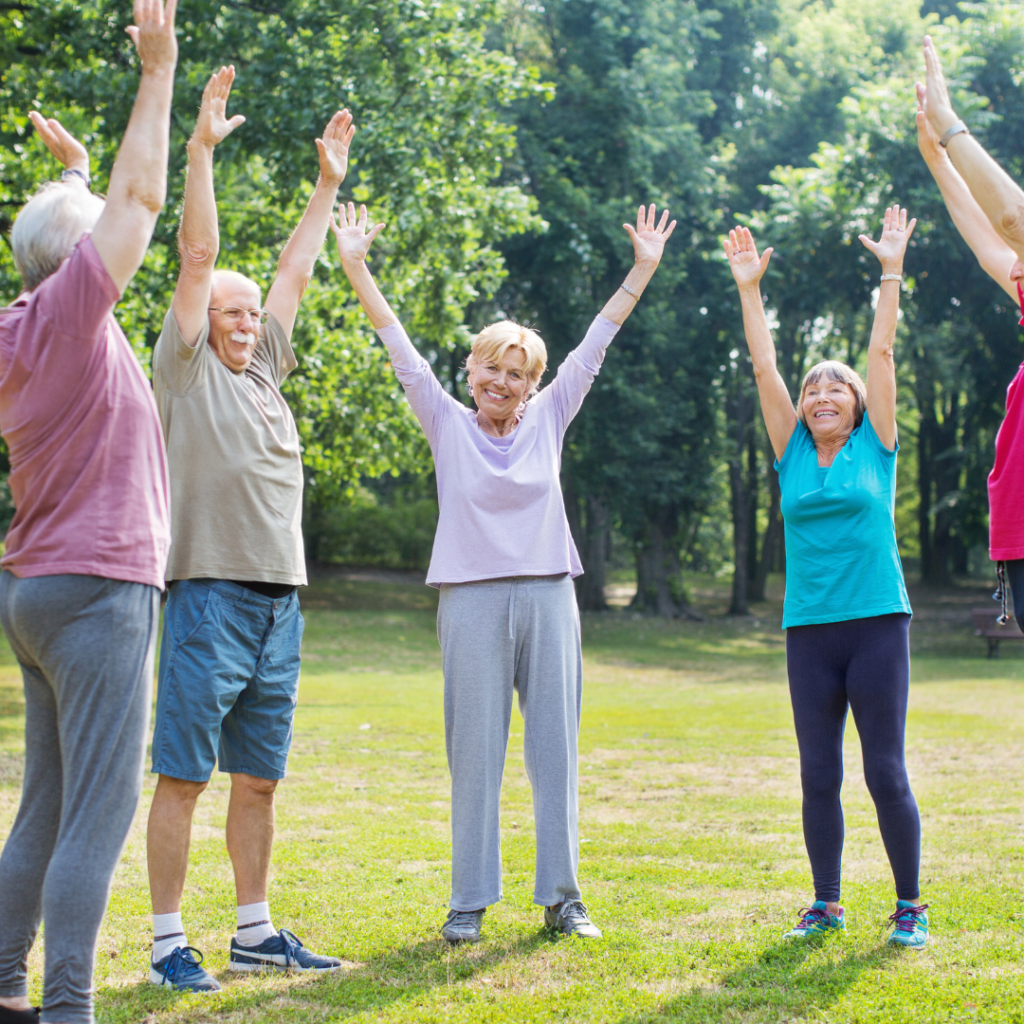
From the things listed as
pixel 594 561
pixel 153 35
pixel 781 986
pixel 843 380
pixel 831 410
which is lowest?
pixel 781 986

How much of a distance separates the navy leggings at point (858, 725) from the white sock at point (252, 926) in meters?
2.02

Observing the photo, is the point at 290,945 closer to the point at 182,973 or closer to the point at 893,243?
the point at 182,973

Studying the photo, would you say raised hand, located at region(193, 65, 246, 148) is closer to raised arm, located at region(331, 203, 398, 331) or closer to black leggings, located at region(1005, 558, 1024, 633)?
raised arm, located at region(331, 203, 398, 331)

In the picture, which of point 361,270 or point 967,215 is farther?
point 361,270

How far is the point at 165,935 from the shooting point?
354 centimetres

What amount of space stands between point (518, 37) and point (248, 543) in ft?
80.3

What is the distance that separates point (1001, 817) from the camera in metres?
Result: 6.16

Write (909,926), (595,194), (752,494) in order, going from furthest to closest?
(752,494), (595,194), (909,926)

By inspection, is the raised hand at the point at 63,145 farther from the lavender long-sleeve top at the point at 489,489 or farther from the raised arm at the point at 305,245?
the lavender long-sleeve top at the point at 489,489

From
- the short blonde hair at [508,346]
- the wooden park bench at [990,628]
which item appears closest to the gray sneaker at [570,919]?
the short blonde hair at [508,346]

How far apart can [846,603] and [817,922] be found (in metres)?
1.19

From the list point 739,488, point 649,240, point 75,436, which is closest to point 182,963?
point 75,436

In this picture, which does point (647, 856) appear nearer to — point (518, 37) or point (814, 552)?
point (814, 552)

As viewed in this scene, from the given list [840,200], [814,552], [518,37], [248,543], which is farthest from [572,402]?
[518,37]
